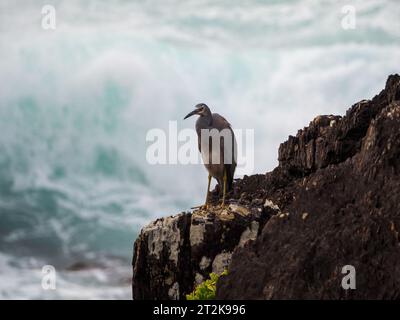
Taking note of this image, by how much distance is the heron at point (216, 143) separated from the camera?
2450cm

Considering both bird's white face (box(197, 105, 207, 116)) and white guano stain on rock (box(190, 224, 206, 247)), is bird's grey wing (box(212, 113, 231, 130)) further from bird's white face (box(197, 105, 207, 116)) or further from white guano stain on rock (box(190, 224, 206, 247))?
white guano stain on rock (box(190, 224, 206, 247))

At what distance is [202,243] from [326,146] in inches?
194

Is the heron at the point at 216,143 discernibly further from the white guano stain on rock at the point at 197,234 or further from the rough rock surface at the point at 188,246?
the white guano stain on rock at the point at 197,234

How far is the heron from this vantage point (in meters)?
24.5

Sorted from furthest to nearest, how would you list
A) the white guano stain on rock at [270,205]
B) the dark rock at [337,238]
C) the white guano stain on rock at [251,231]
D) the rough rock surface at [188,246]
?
the white guano stain on rock at [270,205]
the white guano stain on rock at [251,231]
the rough rock surface at [188,246]
the dark rock at [337,238]

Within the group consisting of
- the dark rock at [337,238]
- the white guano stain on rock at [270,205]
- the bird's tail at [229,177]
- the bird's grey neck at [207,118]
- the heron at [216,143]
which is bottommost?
the dark rock at [337,238]

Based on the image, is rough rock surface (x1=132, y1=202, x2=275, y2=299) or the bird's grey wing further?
the bird's grey wing

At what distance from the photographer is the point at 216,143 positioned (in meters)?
24.7

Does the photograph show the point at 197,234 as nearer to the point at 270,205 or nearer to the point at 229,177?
the point at 270,205

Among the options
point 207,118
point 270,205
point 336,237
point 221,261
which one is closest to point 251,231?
point 221,261

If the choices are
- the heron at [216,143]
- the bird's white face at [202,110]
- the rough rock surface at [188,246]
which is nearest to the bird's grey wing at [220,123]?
the heron at [216,143]

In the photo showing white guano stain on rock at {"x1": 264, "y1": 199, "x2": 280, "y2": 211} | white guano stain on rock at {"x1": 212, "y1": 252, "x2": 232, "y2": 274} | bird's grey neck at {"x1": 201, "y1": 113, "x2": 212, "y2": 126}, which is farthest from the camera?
bird's grey neck at {"x1": 201, "y1": 113, "x2": 212, "y2": 126}

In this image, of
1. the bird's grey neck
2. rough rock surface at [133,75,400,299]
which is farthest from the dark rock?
the bird's grey neck
